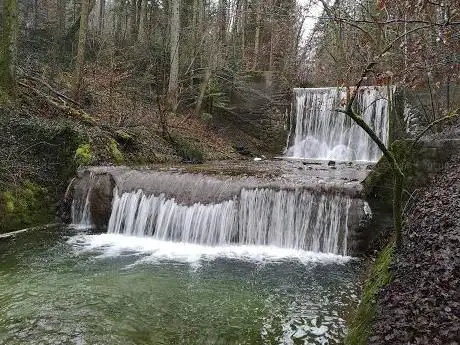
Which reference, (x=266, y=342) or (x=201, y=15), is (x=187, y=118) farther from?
(x=266, y=342)

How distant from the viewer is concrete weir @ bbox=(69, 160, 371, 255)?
882 cm

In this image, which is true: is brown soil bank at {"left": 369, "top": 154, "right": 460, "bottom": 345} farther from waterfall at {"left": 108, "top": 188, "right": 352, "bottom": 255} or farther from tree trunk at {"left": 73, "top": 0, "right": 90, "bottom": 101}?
tree trunk at {"left": 73, "top": 0, "right": 90, "bottom": 101}

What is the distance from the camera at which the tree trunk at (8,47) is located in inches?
477

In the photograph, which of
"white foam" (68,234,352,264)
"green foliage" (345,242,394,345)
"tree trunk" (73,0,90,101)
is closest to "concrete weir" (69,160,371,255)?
"white foam" (68,234,352,264)

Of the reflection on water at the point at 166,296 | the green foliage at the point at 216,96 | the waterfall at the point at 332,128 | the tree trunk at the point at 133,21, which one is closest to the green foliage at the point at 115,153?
the reflection on water at the point at 166,296

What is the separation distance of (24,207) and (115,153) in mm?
3537

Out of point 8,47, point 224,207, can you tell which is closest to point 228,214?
point 224,207

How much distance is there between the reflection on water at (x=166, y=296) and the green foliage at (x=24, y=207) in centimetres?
101

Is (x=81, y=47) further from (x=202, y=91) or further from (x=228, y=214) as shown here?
(x=228, y=214)

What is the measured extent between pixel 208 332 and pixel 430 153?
5131 millimetres

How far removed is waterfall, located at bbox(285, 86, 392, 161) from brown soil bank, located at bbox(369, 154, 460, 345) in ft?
38.5

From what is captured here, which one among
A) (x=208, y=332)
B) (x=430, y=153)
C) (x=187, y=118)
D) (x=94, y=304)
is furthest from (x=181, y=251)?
(x=187, y=118)

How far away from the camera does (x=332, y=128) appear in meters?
19.6

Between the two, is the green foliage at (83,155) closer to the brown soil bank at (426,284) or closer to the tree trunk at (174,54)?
the tree trunk at (174,54)
